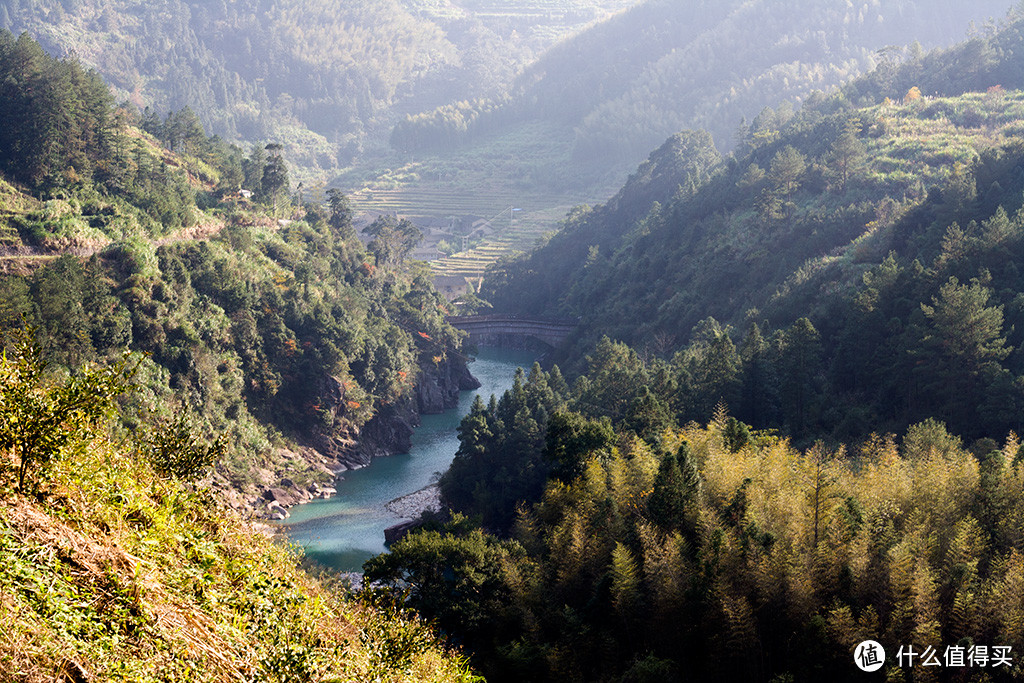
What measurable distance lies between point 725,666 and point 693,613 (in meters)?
1.74

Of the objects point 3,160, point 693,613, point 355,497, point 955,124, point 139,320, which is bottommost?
point 355,497

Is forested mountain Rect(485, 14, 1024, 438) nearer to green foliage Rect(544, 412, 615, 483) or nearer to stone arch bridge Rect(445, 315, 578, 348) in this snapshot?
stone arch bridge Rect(445, 315, 578, 348)

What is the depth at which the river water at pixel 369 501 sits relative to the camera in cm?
4897

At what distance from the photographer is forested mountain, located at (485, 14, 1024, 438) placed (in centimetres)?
4175

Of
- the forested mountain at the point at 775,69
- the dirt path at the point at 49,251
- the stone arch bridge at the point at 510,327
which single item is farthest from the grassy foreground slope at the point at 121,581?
the forested mountain at the point at 775,69

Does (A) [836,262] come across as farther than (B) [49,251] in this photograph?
Yes

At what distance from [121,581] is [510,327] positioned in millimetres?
91613

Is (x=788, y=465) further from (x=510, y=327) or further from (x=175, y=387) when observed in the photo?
(x=510, y=327)

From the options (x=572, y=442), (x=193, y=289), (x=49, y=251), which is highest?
(x=49, y=251)

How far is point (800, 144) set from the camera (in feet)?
297

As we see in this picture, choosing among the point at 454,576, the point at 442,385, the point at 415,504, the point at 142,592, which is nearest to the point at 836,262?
the point at 415,504

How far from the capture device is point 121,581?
12.5 meters

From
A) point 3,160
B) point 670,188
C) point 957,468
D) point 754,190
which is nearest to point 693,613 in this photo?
point 957,468

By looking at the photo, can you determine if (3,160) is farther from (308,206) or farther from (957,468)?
(957,468)
